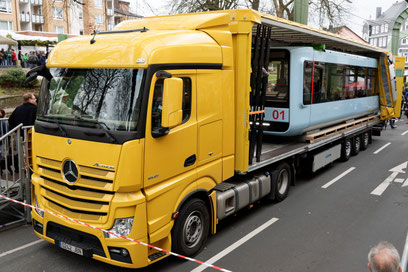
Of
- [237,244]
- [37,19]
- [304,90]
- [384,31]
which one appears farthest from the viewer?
[384,31]

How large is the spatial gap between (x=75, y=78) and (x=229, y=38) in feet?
7.80

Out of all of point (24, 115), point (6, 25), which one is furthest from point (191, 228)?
point (6, 25)

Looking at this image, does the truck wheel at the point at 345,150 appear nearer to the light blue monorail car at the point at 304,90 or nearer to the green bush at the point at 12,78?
the light blue monorail car at the point at 304,90

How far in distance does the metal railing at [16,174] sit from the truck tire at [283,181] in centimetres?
476

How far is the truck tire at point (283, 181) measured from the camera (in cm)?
775

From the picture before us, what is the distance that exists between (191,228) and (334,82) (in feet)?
22.1

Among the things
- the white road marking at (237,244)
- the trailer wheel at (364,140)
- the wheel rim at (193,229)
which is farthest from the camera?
the trailer wheel at (364,140)

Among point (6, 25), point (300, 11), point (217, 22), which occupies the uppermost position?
point (6, 25)

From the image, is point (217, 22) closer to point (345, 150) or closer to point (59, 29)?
point (345, 150)

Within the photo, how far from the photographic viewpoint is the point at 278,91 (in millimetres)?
8359

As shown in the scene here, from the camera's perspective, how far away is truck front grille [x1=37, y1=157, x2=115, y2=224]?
172 inches

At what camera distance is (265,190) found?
7.20 meters

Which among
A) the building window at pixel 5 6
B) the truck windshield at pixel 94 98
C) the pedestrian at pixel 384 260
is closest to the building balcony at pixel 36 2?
the building window at pixel 5 6

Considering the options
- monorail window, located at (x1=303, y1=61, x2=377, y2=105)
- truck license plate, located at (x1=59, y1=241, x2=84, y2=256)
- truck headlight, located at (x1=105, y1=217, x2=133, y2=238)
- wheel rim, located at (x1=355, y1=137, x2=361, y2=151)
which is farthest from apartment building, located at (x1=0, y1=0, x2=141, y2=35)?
truck headlight, located at (x1=105, y1=217, x2=133, y2=238)
